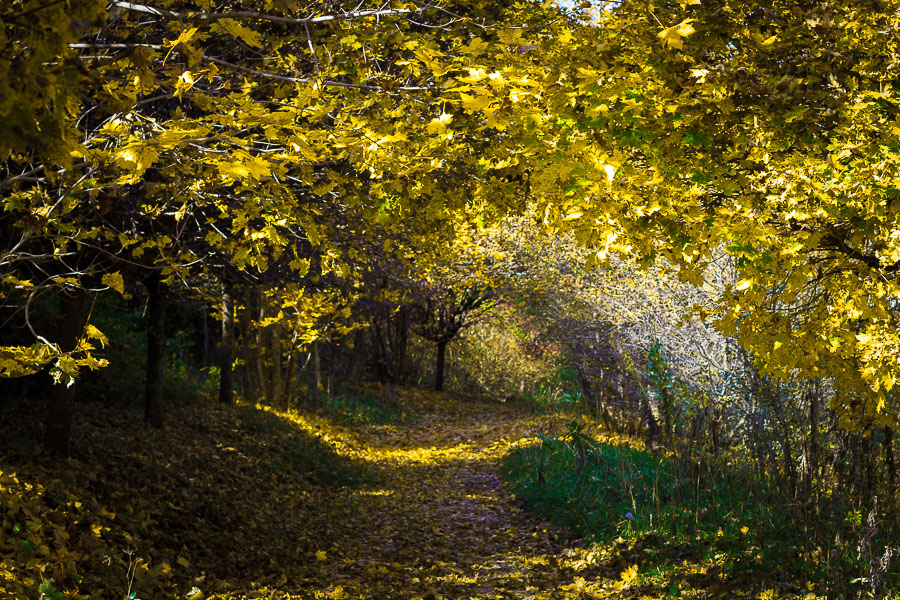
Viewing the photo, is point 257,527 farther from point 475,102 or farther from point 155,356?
point 475,102

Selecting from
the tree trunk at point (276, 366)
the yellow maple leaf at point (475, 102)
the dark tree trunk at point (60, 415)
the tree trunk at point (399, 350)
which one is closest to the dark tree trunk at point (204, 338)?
the tree trunk at point (276, 366)

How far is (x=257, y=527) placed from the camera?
284 inches

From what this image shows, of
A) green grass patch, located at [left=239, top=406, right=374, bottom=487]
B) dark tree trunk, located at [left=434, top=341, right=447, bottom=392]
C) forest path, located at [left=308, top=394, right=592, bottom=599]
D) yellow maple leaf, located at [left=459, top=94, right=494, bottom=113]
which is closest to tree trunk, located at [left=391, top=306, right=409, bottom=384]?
dark tree trunk, located at [left=434, top=341, right=447, bottom=392]

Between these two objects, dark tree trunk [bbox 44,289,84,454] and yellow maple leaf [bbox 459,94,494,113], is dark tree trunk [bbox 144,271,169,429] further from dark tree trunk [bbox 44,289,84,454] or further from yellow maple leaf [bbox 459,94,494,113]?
yellow maple leaf [bbox 459,94,494,113]

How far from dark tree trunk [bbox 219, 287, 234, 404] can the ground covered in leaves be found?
68cm

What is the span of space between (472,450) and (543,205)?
9.40 m

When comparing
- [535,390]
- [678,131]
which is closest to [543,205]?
[678,131]

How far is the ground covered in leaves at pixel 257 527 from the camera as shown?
5039 millimetres

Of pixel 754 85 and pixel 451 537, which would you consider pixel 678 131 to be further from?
pixel 451 537

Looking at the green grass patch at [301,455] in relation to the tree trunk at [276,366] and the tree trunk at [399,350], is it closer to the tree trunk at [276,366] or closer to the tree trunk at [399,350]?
the tree trunk at [276,366]

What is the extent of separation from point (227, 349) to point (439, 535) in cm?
561

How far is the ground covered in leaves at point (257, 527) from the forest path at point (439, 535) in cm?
3

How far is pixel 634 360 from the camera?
11633 millimetres

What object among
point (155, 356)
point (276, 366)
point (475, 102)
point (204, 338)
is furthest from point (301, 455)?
point (475, 102)
